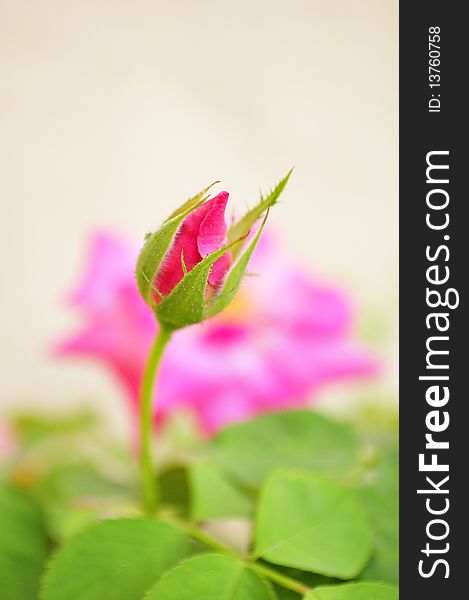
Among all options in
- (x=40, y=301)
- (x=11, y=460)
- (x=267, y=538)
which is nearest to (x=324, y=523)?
(x=267, y=538)

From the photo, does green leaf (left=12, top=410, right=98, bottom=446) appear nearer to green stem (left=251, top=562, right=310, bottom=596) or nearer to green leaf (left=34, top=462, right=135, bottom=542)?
green leaf (left=34, top=462, right=135, bottom=542)

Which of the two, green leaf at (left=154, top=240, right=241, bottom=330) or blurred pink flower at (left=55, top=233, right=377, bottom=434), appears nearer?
green leaf at (left=154, top=240, right=241, bottom=330)

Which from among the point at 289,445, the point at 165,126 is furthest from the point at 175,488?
the point at 165,126

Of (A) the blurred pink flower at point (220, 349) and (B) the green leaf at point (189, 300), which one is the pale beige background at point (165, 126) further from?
(B) the green leaf at point (189, 300)

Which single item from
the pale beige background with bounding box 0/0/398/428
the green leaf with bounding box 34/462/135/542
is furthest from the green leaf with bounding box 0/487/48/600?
the pale beige background with bounding box 0/0/398/428

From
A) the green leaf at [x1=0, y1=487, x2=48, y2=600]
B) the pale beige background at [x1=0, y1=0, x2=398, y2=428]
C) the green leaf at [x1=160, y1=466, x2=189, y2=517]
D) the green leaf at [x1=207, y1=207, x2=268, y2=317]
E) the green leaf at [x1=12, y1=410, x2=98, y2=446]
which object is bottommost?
the green leaf at [x1=0, y1=487, x2=48, y2=600]

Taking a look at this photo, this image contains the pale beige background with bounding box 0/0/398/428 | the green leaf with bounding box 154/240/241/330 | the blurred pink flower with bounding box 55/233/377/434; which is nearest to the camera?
the green leaf with bounding box 154/240/241/330

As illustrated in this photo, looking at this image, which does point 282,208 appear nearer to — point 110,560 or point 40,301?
point 40,301

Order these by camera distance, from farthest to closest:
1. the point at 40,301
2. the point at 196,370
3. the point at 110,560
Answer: the point at 40,301 → the point at 196,370 → the point at 110,560
